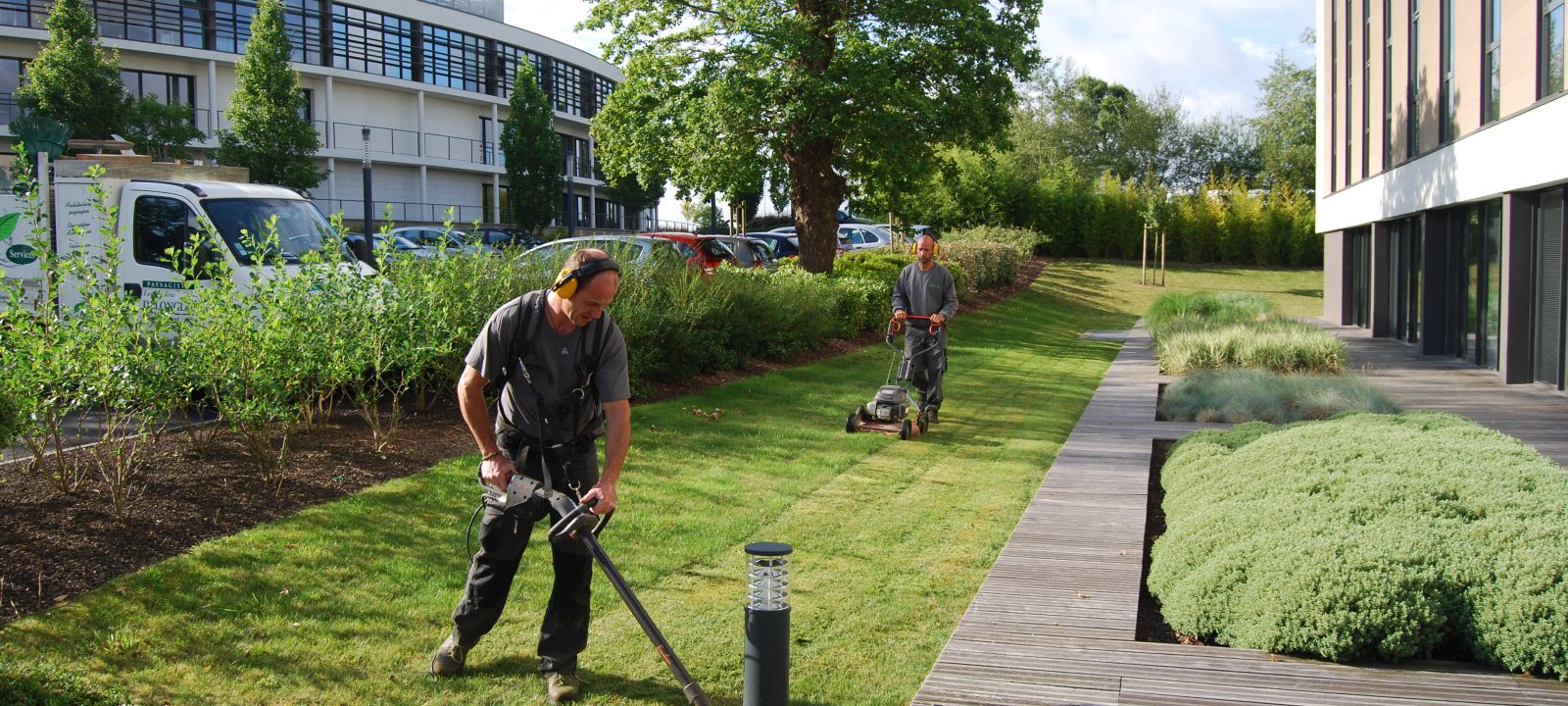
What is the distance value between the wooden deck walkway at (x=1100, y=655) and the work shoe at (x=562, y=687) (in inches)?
50.4

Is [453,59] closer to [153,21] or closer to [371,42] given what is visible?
[371,42]

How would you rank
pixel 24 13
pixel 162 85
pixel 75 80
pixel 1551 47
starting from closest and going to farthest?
1. pixel 1551 47
2. pixel 75 80
3. pixel 24 13
4. pixel 162 85

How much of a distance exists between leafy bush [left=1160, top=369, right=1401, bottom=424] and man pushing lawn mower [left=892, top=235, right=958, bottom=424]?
8.13 feet

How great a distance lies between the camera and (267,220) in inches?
470

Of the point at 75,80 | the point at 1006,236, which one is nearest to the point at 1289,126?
the point at 1006,236

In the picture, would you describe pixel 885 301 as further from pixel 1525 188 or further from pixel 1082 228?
pixel 1082 228

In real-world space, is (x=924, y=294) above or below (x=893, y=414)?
above

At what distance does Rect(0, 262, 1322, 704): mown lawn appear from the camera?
4.47 m

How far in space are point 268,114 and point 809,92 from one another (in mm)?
17915

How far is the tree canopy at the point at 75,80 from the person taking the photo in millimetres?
27703

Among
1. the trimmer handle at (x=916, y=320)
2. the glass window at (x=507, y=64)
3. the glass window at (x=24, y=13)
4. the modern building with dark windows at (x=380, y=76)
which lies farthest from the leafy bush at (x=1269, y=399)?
the glass window at (x=507, y=64)

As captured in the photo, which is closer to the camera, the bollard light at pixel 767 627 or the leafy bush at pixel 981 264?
the bollard light at pixel 767 627

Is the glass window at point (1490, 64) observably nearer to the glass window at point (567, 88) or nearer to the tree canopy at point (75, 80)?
the tree canopy at point (75, 80)

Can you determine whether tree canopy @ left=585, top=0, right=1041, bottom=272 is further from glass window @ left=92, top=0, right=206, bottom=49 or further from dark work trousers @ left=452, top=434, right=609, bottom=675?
glass window @ left=92, top=0, right=206, bottom=49
